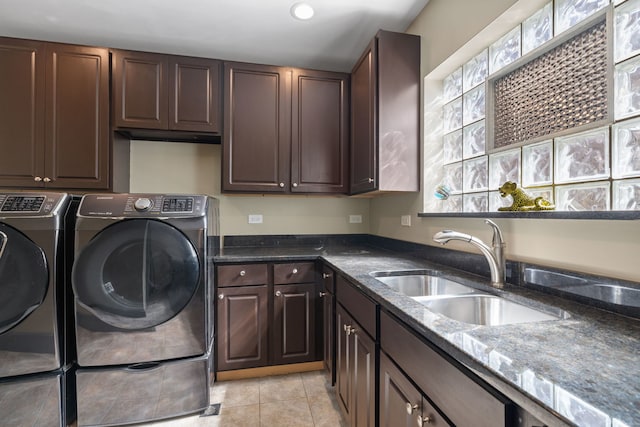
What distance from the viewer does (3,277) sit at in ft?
5.16

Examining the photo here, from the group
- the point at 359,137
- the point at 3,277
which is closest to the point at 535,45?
the point at 359,137

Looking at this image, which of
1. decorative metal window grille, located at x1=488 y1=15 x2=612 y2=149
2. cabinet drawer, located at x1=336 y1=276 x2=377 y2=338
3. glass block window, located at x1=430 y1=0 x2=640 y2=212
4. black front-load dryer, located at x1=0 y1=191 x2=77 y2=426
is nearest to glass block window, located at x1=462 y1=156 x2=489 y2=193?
glass block window, located at x1=430 y1=0 x2=640 y2=212

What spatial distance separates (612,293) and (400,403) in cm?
74

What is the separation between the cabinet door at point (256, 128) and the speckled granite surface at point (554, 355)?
145cm

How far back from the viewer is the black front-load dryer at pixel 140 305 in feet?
5.45

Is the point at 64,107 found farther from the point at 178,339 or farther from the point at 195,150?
the point at 178,339

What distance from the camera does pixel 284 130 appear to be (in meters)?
2.48

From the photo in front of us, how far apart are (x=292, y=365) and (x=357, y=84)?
218 centimetres

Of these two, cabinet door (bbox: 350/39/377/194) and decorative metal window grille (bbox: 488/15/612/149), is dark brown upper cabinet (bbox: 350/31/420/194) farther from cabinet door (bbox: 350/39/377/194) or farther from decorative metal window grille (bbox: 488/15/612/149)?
decorative metal window grille (bbox: 488/15/612/149)

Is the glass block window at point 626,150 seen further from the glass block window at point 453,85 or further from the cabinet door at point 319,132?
the cabinet door at point 319,132

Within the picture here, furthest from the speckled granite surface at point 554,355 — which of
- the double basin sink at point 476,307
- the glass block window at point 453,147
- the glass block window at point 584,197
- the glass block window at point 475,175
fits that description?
the glass block window at point 453,147

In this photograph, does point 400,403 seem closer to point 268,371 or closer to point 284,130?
point 268,371

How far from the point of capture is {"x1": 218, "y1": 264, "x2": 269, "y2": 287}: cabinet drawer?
2105mm

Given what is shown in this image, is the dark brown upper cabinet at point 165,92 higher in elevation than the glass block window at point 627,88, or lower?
higher
